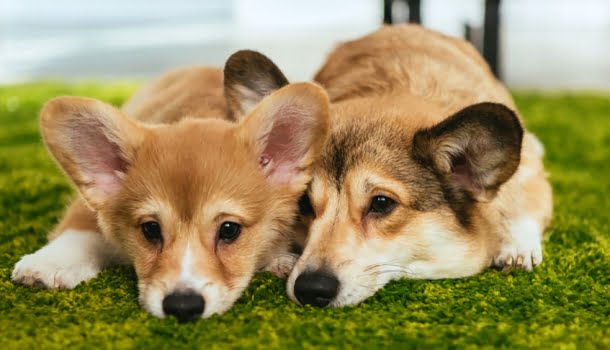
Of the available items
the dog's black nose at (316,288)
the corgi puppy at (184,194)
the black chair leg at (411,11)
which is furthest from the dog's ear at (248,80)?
the black chair leg at (411,11)

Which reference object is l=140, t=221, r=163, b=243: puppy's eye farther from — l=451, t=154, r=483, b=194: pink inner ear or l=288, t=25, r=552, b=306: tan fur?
l=451, t=154, r=483, b=194: pink inner ear

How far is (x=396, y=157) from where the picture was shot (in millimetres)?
2420

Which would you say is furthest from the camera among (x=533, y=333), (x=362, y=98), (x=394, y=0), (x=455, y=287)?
(x=394, y=0)

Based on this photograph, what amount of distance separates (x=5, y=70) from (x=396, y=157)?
7.83m

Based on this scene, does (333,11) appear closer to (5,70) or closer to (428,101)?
(5,70)

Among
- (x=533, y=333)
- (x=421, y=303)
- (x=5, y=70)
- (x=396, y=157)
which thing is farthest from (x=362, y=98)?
(x=5, y=70)

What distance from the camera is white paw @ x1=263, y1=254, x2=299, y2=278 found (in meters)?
2.41

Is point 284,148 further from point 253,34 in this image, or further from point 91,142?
point 253,34

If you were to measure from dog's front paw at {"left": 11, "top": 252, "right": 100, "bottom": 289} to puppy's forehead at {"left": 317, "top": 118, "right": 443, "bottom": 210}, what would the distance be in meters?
0.85


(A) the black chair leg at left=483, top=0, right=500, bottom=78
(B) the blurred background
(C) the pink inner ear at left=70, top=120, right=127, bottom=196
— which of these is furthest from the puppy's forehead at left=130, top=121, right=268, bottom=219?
(A) the black chair leg at left=483, top=0, right=500, bottom=78

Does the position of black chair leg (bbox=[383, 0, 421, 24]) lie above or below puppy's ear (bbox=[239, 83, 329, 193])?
below

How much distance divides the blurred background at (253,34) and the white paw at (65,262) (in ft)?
11.1

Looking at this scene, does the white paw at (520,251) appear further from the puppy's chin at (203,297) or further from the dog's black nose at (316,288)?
the puppy's chin at (203,297)

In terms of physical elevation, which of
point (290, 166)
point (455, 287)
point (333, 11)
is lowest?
point (333, 11)
